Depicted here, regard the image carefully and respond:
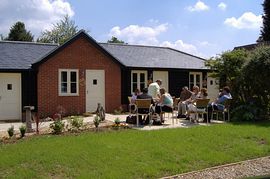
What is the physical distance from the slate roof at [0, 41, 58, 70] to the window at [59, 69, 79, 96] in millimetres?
1546

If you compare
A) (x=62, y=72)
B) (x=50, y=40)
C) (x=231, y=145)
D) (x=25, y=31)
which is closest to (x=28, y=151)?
(x=231, y=145)

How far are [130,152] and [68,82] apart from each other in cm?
1074

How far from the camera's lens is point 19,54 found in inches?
837

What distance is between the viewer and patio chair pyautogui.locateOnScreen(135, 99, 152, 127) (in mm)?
15320

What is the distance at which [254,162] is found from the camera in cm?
1182

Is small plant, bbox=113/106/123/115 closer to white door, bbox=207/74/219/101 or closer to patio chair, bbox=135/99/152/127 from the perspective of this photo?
patio chair, bbox=135/99/152/127

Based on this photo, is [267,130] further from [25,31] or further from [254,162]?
[25,31]

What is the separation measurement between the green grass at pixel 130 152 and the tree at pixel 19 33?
40191 mm

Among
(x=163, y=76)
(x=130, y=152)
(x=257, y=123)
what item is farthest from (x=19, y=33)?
(x=130, y=152)

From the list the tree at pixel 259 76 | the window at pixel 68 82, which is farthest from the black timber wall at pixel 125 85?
the tree at pixel 259 76

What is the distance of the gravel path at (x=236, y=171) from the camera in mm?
10466

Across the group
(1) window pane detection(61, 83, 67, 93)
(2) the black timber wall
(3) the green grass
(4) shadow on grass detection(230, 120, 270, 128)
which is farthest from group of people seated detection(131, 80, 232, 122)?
(2) the black timber wall

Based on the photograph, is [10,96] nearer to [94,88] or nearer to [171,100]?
[94,88]

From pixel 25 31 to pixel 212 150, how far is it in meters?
43.6
